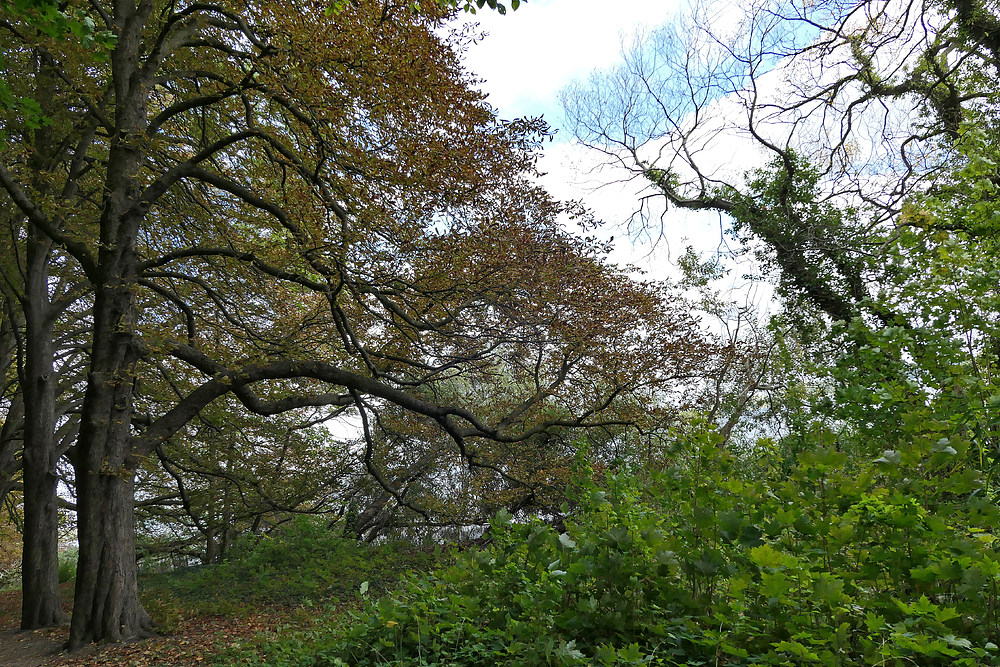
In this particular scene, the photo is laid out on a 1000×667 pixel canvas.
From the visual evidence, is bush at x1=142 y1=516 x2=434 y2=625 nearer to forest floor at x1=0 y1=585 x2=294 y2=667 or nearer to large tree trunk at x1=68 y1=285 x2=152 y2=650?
forest floor at x1=0 y1=585 x2=294 y2=667

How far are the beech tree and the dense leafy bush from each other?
4274mm

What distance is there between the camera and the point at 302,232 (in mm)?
6664

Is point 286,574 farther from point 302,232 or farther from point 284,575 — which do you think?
point 302,232

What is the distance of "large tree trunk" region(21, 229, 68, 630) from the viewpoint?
8.59 m

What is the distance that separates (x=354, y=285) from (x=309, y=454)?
19.6ft

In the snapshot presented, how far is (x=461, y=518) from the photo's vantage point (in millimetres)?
10914

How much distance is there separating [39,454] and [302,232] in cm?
592

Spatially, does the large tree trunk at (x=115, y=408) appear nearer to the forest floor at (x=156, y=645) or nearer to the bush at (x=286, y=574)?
the forest floor at (x=156, y=645)

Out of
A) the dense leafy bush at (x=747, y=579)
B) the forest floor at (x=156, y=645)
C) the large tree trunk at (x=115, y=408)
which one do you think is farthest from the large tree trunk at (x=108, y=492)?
the dense leafy bush at (x=747, y=579)

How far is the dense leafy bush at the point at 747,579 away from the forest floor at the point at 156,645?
415 centimetres

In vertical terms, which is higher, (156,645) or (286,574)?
(286,574)

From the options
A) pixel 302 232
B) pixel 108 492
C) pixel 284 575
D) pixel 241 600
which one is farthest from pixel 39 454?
pixel 302 232

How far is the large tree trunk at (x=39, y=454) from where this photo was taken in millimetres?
8586

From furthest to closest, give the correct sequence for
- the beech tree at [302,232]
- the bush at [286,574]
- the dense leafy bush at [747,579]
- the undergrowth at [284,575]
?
the bush at [286,574] → the undergrowth at [284,575] → the beech tree at [302,232] → the dense leafy bush at [747,579]
